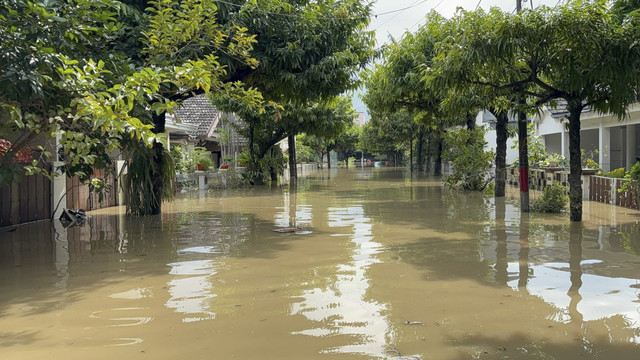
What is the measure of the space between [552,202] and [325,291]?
9380 millimetres

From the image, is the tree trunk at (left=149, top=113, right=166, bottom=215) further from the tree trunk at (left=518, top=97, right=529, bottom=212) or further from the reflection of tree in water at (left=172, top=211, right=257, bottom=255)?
the tree trunk at (left=518, top=97, right=529, bottom=212)

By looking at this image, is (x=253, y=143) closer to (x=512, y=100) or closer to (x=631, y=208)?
(x=512, y=100)

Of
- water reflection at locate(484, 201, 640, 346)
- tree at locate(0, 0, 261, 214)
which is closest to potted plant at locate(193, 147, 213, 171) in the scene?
tree at locate(0, 0, 261, 214)

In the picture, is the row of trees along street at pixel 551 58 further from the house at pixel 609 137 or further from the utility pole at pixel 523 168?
the house at pixel 609 137

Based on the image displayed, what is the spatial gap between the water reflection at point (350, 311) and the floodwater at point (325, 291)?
21mm

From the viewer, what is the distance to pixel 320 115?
30.0 metres

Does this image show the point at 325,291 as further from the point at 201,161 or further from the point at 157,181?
the point at 201,161

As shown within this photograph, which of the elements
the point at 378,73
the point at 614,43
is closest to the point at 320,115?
the point at 378,73

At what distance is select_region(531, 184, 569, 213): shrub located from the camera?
13.7m

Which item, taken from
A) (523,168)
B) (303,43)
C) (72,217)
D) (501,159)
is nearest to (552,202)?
(523,168)

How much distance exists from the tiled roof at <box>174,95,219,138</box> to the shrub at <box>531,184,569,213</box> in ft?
70.2

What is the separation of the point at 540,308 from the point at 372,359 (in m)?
2.29

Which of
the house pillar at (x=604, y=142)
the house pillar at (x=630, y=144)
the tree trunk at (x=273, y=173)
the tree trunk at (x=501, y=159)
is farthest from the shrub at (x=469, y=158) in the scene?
the tree trunk at (x=273, y=173)

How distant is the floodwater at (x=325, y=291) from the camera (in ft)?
15.2
